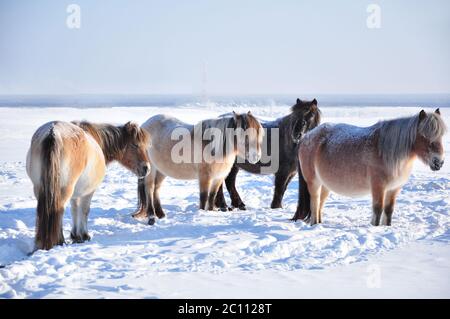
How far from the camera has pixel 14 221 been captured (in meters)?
6.71

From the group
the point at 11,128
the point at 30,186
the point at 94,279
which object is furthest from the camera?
the point at 11,128

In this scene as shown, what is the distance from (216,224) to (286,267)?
2.20 m

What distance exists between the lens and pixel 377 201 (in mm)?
6031

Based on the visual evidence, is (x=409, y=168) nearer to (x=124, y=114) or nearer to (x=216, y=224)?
(x=216, y=224)

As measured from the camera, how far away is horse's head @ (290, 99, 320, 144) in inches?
312

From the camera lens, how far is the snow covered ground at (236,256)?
3.75 meters

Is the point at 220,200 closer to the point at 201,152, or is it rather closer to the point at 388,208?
the point at 201,152

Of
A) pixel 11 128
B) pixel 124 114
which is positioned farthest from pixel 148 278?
pixel 124 114

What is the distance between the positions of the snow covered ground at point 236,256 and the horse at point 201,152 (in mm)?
435

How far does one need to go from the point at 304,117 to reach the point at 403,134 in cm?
231

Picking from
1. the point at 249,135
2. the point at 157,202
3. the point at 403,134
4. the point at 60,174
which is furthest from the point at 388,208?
the point at 60,174

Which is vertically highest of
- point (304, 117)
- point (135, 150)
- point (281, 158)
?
point (304, 117)

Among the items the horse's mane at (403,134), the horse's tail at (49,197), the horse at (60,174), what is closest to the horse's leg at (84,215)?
the horse at (60,174)

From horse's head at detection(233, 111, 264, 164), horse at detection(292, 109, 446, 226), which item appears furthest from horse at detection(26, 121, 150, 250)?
horse at detection(292, 109, 446, 226)
